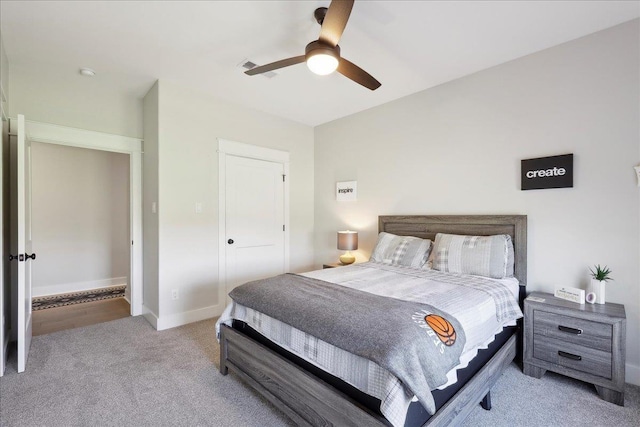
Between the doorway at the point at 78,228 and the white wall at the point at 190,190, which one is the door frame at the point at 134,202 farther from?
the doorway at the point at 78,228

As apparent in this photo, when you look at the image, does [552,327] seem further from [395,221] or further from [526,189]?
[395,221]

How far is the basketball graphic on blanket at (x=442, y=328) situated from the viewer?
4.80 ft

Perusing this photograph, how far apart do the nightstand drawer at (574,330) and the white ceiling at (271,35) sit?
82.8 inches

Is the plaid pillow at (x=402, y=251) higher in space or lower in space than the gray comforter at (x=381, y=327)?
higher

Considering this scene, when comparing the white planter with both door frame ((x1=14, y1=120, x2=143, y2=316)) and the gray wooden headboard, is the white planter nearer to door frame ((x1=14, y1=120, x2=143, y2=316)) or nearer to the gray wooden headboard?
the gray wooden headboard

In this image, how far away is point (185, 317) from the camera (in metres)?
3.34

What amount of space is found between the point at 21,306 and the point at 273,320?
6.68 ft

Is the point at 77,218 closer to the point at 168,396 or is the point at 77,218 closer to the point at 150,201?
the point at 150,201

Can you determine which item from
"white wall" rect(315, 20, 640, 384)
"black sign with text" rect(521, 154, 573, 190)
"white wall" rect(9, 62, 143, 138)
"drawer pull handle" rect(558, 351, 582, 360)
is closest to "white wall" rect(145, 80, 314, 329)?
"white wall" rect(9, 62, 143, 138)

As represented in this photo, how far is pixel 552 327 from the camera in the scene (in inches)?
85.5

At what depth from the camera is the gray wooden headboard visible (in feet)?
8.56

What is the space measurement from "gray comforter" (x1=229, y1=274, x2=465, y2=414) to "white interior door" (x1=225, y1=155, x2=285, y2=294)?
189cm

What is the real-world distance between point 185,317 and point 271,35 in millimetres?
2933

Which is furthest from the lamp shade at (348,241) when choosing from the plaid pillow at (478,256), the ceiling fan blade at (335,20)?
the ceiling fan blade at (335,20)
